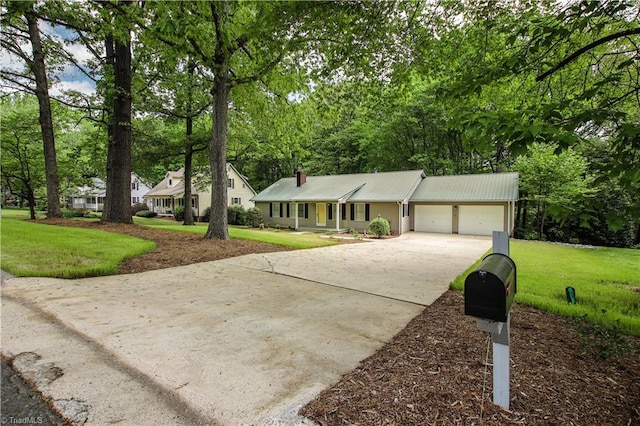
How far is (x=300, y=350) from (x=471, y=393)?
1.55 meters

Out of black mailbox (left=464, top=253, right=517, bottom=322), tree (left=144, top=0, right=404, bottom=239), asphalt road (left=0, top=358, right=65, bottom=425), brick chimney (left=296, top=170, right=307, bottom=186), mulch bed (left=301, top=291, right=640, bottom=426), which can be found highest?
tree (left=144, top=0, right=404, bottom=239)

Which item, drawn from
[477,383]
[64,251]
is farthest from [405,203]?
[477,383]

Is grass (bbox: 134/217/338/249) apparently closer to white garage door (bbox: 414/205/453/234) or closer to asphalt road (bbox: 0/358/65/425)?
white garage door (bbox: 414/205/453/234)

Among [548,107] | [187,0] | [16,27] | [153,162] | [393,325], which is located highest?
[16,27]

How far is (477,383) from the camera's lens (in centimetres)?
235

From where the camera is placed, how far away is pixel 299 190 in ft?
79.3

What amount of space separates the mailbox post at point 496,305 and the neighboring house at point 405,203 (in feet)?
57.4

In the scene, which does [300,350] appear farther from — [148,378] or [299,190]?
[299,190]

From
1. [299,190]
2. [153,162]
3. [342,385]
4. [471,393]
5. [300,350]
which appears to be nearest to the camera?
[471,393]

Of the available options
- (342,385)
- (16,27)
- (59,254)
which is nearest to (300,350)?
(342,385)

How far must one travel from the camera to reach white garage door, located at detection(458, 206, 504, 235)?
17922 millimetres

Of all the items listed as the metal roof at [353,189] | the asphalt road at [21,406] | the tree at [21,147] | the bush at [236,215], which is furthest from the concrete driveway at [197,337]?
the bush at [236,215]

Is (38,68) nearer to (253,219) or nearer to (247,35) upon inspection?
(247,35)

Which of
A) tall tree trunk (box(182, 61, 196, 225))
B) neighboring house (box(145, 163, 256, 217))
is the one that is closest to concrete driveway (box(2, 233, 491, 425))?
tall tree trunk (box(182, 61, 196, 225))
